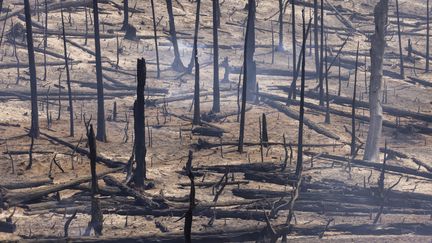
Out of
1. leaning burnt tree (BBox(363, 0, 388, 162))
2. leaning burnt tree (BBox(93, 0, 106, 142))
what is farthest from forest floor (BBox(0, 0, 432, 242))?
leaning burnt tree (BBox(363, 0, 388, 162))

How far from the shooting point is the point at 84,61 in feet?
149

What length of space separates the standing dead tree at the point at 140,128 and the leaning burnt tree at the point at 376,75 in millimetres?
8684

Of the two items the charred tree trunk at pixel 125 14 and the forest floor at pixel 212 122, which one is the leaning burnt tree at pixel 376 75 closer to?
the forest floor at pixel 212 122

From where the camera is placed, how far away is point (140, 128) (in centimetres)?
2489

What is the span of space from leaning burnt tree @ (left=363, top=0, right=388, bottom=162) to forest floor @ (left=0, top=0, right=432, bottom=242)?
0.98 meters

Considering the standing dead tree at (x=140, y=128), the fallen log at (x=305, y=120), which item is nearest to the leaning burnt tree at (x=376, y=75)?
the fallen log at (x=305, y=120)

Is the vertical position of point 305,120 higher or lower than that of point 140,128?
lower

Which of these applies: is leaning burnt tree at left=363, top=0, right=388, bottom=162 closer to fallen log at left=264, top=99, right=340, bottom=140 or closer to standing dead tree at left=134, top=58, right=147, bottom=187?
fallen log at left=264, top=99, right=340, bottom=140

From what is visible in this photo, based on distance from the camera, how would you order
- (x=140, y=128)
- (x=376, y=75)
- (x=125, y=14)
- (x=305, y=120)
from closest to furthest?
(x=140, y=128), (x=376, y=75), (x=305, y=120), (x=125, y=14)

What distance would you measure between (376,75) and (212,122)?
9.40m

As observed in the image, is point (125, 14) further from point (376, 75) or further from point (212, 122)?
point (376, 75)

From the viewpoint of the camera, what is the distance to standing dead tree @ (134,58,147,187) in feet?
78.4

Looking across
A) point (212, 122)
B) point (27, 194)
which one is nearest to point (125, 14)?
point (212, 122)

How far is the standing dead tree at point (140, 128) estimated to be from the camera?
2389 cm
